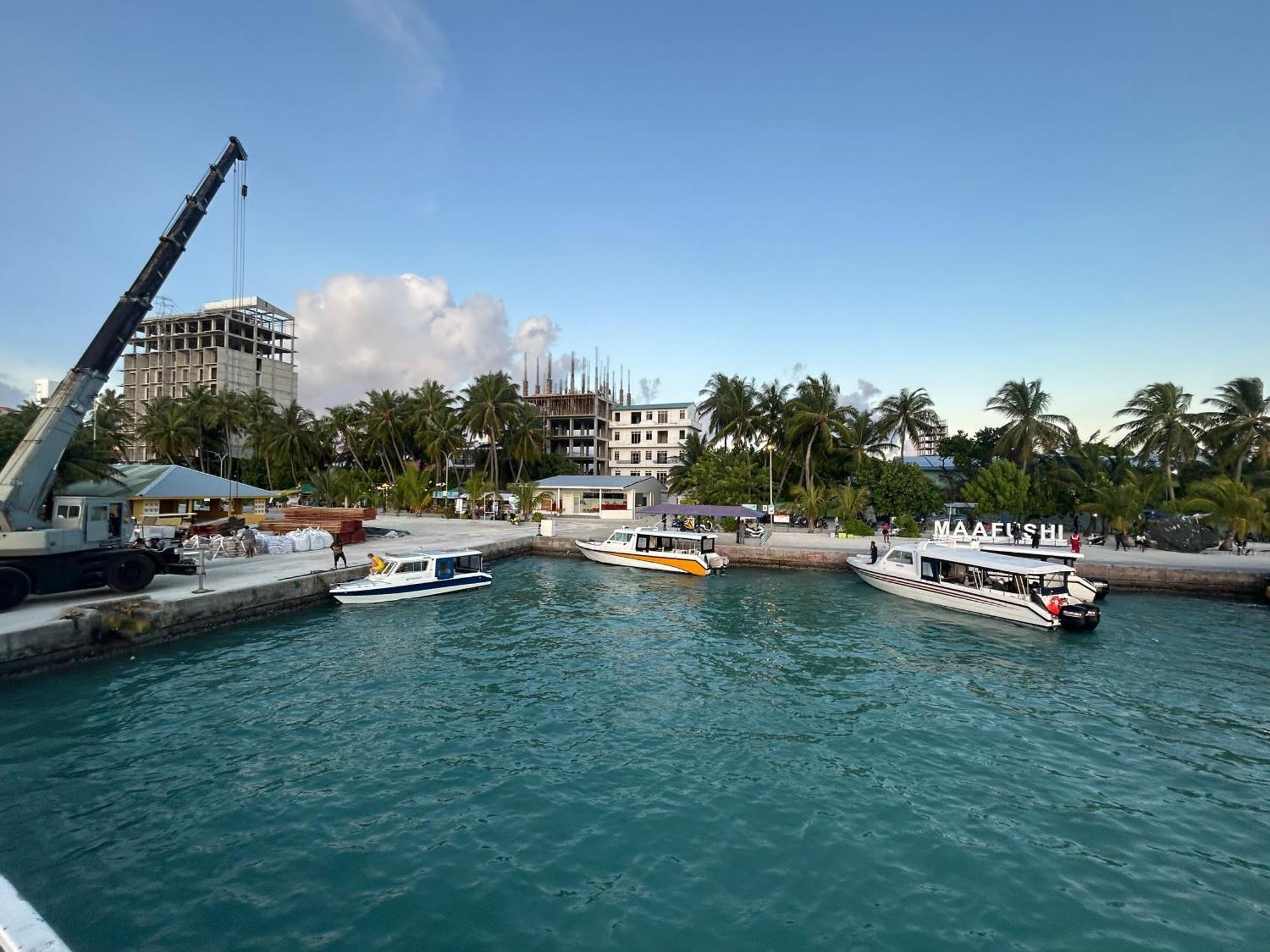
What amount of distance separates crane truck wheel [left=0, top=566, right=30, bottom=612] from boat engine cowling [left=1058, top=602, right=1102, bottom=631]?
33760mm

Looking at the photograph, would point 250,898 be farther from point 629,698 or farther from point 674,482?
point 674,482

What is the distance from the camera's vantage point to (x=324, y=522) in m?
37.2

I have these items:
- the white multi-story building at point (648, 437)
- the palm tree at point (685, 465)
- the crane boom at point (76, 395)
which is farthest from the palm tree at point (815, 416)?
the crane boom at point (76, 395)

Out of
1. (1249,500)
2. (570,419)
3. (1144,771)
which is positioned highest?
(570,419)

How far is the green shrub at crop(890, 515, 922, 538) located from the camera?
4356 cm

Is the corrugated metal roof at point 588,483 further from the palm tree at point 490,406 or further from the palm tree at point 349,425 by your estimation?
the palm tree at point 349,425

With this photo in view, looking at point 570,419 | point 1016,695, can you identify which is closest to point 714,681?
point 1016,695

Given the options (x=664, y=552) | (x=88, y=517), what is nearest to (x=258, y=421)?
(x=88, y=517)

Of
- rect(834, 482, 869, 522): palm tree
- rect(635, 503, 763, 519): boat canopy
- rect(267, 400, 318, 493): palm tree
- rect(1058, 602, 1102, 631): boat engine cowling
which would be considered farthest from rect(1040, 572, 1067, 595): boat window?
rect(267, 400, 318, 493): palm tree

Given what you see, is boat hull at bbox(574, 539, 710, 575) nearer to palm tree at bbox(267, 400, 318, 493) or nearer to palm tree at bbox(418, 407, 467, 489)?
palm tree at bbox(418, 407, 467, 489)

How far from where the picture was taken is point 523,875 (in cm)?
848

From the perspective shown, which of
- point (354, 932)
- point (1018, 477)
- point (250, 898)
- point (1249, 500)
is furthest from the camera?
point (1018, 477)

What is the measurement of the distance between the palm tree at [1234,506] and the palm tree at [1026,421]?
1344 centimetres

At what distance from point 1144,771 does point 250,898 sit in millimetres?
15558
